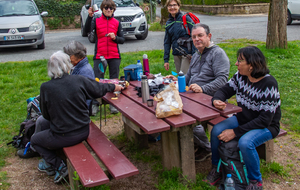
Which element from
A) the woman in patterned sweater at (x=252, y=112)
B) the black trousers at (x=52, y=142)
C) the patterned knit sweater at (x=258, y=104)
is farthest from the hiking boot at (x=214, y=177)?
the black trousers at (x=52, y=142)

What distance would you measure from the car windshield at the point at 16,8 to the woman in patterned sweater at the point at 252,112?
9.14 metres

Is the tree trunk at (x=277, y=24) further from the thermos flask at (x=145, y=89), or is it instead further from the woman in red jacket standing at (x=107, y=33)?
the thermos flask at (x=145, y=89)

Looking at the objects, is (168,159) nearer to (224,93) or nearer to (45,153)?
(224,93)

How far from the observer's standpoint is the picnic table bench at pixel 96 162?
2496mm

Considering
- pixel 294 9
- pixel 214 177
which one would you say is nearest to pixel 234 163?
pixel 214 177

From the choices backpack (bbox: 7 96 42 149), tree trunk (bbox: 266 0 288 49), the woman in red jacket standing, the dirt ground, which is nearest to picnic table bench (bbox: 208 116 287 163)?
the dirt ground

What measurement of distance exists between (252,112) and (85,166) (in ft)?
5.31

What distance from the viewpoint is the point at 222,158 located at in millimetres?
2898

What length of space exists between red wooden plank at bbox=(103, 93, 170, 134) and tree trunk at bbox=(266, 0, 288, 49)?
5.67 m

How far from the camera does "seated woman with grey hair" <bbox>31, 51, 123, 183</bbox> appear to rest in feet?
9.79

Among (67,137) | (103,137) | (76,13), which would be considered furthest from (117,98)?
(76,13)

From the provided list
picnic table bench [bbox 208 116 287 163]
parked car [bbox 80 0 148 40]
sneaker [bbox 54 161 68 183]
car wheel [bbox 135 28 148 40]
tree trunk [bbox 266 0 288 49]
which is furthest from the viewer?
car wheel [bbox 135 28 148 40]

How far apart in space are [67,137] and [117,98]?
76 centimetres

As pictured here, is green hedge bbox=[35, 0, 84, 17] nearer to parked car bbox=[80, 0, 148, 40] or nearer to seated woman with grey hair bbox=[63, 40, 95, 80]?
parked car bbox=[80, 0, 148, 40]
